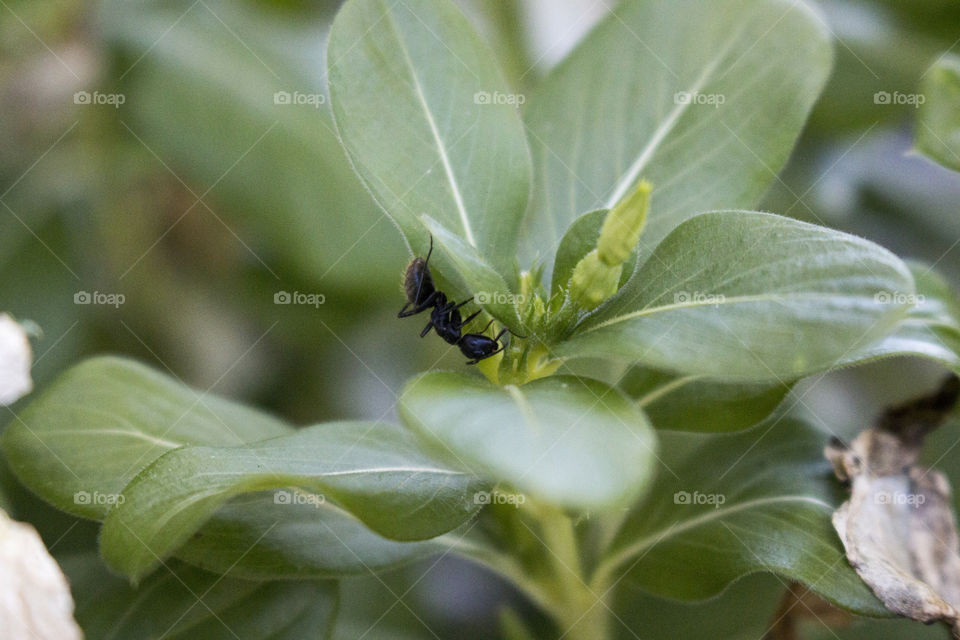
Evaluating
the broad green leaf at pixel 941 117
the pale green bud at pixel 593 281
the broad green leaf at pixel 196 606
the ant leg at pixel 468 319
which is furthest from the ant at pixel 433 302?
the broad green leaf at pixel 941 117

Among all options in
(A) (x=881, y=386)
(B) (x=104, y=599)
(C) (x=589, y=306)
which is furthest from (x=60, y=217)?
(A) (x=881, y=386)

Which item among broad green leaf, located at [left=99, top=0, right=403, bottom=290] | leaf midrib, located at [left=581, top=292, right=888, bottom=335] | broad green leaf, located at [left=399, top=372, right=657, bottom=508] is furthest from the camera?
broad green leaf, located at [left=99, top=0, right=403, bottom=290]

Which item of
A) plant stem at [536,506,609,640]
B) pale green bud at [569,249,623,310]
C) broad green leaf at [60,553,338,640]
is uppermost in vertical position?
pale green bud at [569,249,623,310]

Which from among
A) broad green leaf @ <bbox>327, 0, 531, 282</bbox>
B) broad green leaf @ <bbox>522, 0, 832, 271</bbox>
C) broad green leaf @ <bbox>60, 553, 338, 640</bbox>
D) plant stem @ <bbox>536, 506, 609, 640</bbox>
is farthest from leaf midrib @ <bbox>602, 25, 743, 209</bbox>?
broad green leaf @ <bbox>60, 553, 338, 640</bbox>

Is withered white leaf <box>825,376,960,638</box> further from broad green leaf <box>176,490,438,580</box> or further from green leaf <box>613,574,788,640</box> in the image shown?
broad green leaf <box>176,490,438,580</box>

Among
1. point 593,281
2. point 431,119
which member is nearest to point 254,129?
point 431,119

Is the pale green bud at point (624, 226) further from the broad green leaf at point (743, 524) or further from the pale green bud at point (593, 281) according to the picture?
the broad green leaf at point (743, 524)

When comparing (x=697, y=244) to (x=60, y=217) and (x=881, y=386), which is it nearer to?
(x=881, y=386)
